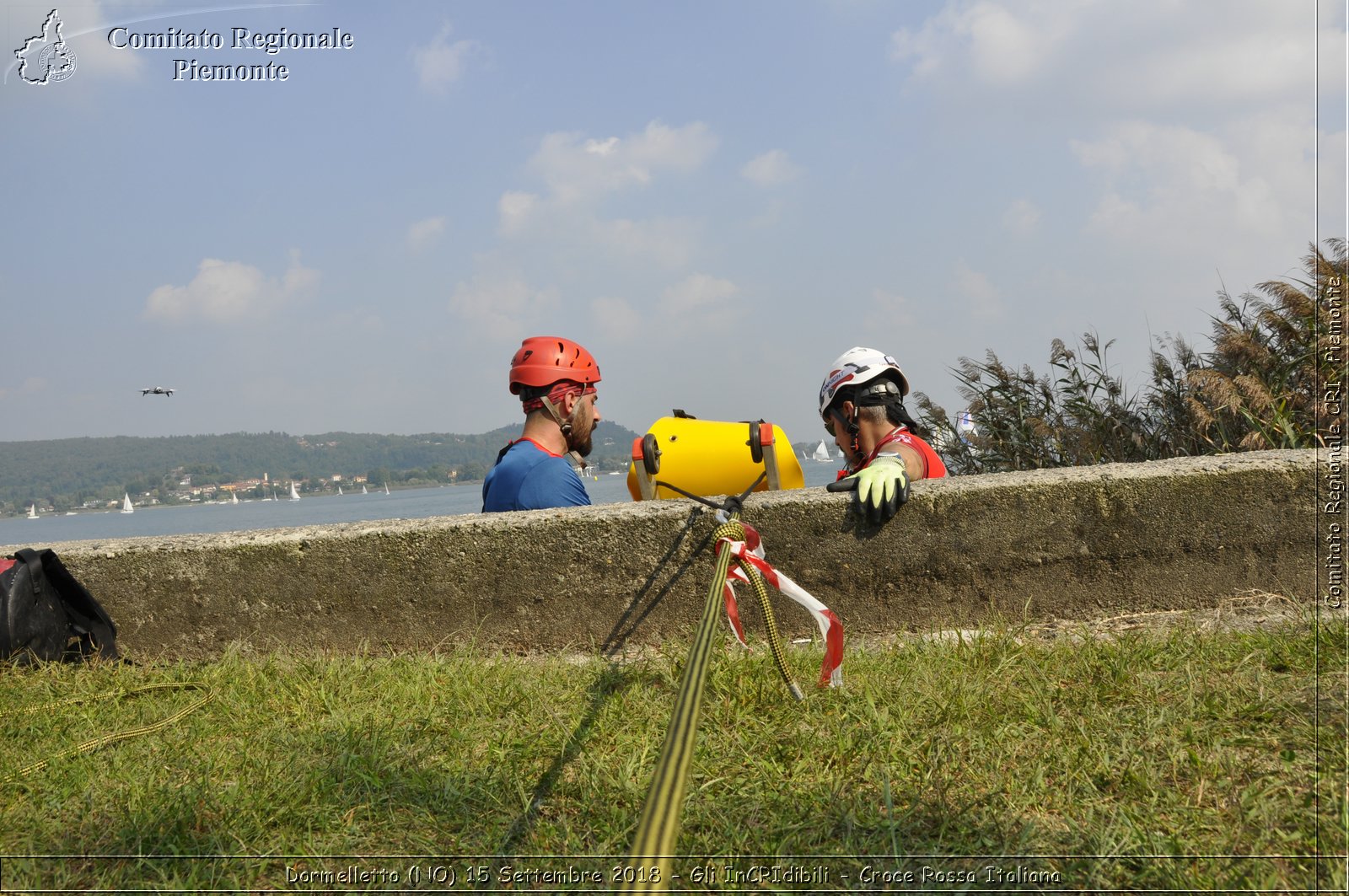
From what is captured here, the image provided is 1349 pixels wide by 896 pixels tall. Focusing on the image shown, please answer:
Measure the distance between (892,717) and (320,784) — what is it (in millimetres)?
1523

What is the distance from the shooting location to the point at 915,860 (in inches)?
66.9

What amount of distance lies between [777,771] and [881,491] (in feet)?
3.86

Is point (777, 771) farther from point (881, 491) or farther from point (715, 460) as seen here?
point (715, 460)

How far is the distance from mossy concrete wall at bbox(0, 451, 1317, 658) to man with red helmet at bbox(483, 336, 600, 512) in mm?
812

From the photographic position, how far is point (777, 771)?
2.09m

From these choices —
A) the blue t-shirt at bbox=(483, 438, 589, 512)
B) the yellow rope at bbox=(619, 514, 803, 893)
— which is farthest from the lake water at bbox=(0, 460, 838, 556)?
the yellow rope at bbox=(619, 514, 803, 893)

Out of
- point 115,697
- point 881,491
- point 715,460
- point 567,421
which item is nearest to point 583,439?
point 567,421

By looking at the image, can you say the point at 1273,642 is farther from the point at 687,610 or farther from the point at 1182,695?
the point at 687,610

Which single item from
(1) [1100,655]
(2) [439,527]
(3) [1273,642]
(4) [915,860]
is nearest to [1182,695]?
(1) [1100,655]

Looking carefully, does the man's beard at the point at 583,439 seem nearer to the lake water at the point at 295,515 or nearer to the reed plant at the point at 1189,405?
the lake water at the point at 295,515

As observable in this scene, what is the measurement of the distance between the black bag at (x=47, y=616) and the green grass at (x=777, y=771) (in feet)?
2.09

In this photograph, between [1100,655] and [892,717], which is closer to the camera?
[892,717]

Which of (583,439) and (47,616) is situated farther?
(583,439)

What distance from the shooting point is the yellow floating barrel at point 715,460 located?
380 cm
